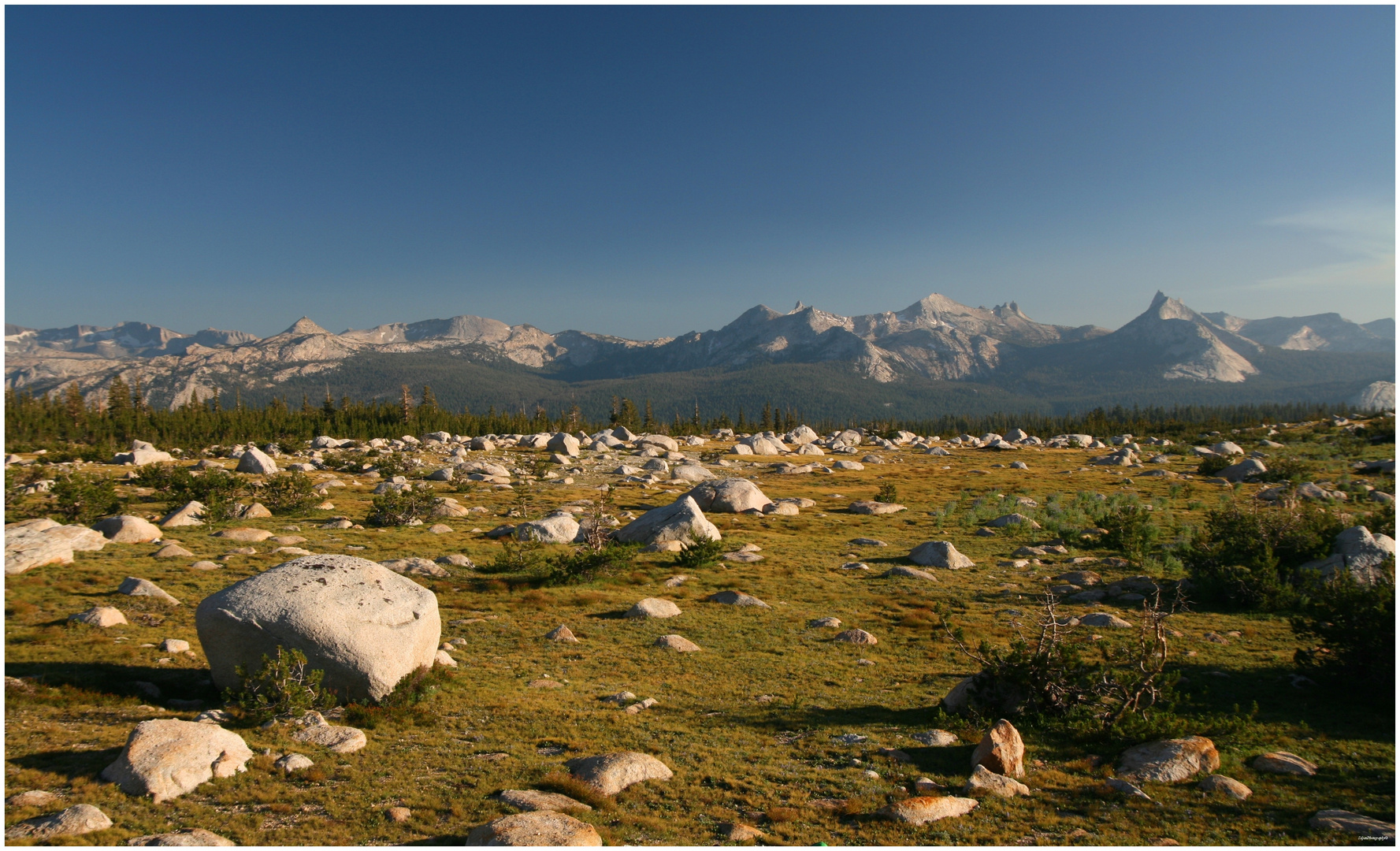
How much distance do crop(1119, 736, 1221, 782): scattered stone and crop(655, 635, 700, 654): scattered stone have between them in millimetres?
9483

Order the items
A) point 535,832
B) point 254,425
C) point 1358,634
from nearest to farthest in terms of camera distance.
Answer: point 535,832 < point 1358,634 < point 254,425

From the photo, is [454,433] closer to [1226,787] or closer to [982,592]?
[982,592]

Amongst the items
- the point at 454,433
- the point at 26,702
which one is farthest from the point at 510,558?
the point at 454,433

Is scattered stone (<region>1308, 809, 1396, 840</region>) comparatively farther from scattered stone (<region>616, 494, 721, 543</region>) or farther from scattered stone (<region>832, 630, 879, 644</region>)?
scattered stone (<region>616, 494, 721, 543</region>)

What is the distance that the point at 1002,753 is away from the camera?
984 centimetres

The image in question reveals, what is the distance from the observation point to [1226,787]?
9.16 m

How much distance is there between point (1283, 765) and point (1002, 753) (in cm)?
433

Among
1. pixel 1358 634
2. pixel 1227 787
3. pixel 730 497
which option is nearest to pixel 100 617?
pixel 1227 787

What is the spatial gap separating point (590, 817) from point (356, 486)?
47.4 metres

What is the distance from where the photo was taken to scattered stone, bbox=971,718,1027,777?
9766 mm

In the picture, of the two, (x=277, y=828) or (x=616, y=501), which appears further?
(x=616, y=501)

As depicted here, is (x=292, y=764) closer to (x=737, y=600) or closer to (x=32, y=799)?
(x=32, y=799)

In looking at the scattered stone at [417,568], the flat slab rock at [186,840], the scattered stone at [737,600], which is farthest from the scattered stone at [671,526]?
the flat slab rock at [186,840]

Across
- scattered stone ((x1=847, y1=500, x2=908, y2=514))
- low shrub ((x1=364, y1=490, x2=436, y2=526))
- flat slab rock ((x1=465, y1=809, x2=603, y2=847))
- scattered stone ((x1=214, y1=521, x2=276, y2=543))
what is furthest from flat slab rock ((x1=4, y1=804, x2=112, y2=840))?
scattered stone ((x1=847, y1=500, x2=908, y2=514))
